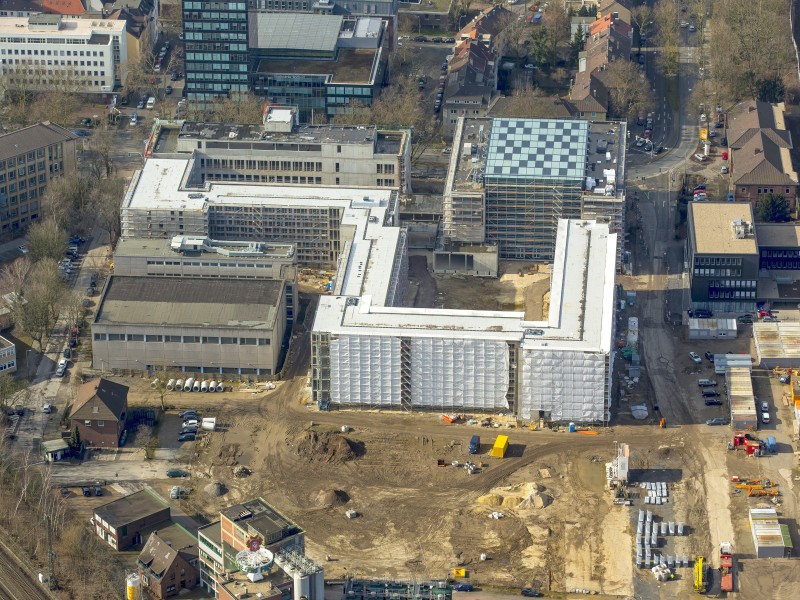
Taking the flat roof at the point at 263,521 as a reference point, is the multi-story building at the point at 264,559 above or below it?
below

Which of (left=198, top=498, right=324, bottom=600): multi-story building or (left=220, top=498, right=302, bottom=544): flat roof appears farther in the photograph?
(left=220, top=498, right=302, bottom=544): flat roof

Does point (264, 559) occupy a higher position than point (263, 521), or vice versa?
point (263, 521)

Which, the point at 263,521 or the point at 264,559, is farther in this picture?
the point at 263,521

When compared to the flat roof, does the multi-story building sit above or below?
below

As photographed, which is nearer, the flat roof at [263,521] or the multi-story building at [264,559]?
the multi-story building at [264,559]
